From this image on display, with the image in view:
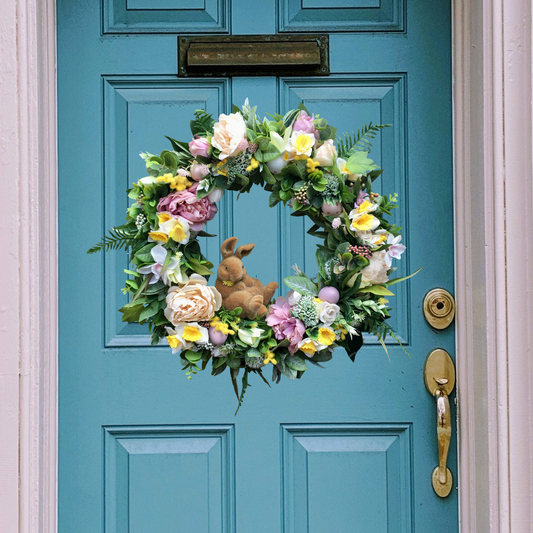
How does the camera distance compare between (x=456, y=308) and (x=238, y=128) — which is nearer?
(x=238, y=128)

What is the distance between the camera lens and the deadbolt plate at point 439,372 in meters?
1.16

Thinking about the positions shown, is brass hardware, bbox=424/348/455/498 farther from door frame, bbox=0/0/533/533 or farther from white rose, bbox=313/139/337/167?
white rose, bbox=313/139/337/167

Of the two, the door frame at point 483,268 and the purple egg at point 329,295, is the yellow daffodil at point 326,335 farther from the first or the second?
the door frame at point 483,268

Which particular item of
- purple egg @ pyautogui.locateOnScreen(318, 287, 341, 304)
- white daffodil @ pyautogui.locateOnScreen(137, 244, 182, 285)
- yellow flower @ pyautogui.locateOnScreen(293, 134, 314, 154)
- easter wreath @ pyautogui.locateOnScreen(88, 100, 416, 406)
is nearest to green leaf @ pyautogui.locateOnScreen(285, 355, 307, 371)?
easter wreath @ pyautogui.locateOnScreen(88, 100, 416, 406)

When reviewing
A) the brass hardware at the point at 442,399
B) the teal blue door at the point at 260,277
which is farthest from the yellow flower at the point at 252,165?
the brass hardware at the point at 442,399

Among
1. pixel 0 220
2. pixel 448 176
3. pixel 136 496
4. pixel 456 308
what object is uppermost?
pixel 448 176

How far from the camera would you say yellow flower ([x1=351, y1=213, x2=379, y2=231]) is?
845mm

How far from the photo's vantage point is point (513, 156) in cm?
99

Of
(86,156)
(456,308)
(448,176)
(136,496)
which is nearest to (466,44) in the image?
(448,176)

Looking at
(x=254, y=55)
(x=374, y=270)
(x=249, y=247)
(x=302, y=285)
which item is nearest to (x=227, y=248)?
(x=249, y=247)

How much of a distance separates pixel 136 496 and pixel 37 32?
97 cm

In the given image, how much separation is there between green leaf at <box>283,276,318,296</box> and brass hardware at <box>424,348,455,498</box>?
43 cm

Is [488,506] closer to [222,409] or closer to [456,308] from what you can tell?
[456,308]

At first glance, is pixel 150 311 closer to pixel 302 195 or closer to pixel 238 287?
pixel 238 287
